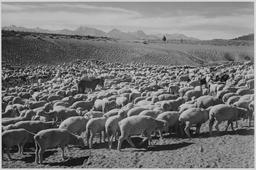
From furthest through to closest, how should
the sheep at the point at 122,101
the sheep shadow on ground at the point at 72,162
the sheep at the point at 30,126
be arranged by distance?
1. the sheep at the point at 122,101
2. the sheep at the point at 30,126
3. the sheep shadow on ground at the point at 72,162

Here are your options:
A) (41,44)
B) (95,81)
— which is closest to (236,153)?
(95,81)

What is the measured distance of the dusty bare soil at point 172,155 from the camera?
383 inches

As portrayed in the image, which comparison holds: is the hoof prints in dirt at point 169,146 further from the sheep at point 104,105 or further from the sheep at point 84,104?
the sheep at point 84,104

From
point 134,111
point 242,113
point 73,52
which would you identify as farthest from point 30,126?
point 73,52

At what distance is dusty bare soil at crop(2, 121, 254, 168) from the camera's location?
31.9 ft

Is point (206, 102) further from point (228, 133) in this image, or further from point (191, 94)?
point (228, 133)

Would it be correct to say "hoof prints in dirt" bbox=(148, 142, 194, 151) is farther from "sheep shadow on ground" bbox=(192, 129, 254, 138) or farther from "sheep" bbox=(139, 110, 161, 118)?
"sheep" bbox=(139, 110, 161, 118)

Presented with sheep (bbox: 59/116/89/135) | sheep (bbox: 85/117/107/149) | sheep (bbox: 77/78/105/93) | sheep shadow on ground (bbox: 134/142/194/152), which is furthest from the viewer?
sheep (bbox: 77/78/105/93)

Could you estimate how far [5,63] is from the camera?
169 ft

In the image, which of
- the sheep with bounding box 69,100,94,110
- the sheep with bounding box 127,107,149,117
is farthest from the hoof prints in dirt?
the sheep with bounding box 69,100,94,110

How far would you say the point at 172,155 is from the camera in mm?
10375

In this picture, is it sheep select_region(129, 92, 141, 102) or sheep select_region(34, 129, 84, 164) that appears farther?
sheep select_region(129, 92, 141, 102)

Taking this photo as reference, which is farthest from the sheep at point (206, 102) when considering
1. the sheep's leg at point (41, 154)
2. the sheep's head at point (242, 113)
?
the sheep's leg at point (41, 154)

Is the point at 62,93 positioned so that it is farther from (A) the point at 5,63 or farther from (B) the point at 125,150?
(A) the point at 5,63
